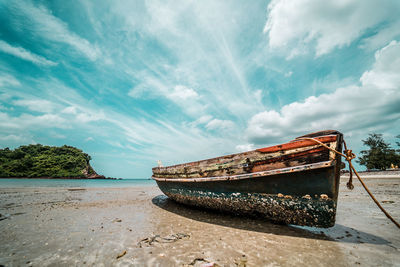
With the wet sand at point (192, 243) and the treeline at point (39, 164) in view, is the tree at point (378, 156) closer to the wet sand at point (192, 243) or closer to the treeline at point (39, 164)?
the wet sand at point (192, 243)

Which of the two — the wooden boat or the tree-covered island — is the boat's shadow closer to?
the wooden boat

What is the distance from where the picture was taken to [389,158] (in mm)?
39438

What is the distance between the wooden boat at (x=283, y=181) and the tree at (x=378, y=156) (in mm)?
59413

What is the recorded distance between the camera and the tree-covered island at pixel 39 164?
125 feet

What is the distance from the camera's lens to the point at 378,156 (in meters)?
41.5

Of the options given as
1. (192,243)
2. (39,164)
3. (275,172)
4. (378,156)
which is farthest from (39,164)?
(378,156)

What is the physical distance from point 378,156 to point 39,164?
297ft

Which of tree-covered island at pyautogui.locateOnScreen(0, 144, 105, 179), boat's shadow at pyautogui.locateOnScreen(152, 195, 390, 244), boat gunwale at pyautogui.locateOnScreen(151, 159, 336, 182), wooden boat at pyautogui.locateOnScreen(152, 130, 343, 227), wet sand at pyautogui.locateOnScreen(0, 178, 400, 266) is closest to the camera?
wet sand at pyautogui.locateOnScreen(0, 178, 400, 266)

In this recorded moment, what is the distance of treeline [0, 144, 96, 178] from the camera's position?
38.1 meters

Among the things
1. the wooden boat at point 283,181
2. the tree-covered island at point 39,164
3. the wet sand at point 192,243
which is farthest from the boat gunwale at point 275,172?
the tree-covered island at point 39,164

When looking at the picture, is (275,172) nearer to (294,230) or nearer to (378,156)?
(294,230)

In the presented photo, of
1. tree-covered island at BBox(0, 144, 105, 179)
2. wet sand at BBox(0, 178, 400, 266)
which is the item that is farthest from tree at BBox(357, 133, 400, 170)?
tree-covered island at BBox(0, 144, 105, 179)

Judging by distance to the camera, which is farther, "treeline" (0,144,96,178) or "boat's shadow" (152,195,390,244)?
"treeline" (0,144,96,178)

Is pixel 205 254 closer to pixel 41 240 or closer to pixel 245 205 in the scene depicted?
pixel 245 205
